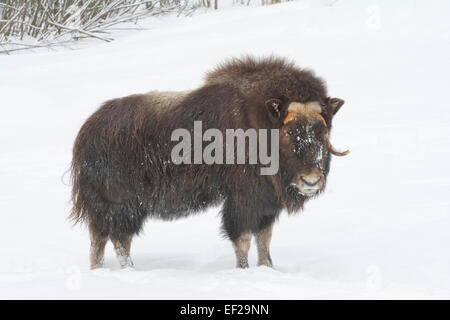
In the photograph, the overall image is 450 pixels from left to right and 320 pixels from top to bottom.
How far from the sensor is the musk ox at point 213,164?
394 cm

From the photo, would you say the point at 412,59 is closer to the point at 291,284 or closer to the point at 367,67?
the point at 367,67

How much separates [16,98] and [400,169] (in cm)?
508

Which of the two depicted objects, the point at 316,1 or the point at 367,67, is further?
the point at 316,1

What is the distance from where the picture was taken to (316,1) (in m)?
11.4

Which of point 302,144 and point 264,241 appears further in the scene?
point 264,241

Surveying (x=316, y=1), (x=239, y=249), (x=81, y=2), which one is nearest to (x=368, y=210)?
(x=239, y=249)

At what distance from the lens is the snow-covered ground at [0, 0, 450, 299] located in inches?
143

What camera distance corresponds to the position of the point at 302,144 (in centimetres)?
387

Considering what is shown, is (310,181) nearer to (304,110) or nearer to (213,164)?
(304,110)

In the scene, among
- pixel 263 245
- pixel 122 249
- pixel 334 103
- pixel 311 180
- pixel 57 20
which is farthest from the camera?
pixel 57 20

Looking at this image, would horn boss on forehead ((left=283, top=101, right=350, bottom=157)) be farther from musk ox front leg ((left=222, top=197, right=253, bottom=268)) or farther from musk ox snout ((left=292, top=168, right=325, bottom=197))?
musk ox front leg ((left=222, top=197, right=253, bottom=268))

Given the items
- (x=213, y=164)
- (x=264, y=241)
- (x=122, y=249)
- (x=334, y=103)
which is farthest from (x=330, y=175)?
(x=122, y=249)

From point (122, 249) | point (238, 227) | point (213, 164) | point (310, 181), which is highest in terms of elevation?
point (213, 164)

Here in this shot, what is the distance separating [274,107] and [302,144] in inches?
10.4
